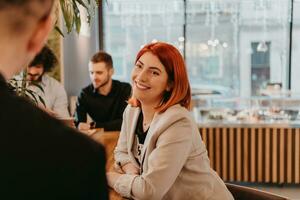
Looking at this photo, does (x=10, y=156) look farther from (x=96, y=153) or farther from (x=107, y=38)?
(x=107, y=38)

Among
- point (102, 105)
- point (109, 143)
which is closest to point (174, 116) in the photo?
point (109, 143)

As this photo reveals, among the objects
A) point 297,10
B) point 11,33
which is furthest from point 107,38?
point 11,33

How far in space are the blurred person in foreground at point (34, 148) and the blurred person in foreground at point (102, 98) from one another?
3008 mm

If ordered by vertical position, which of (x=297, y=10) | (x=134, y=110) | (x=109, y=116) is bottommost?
(x=109, y=116)

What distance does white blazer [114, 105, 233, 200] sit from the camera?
4.89ft

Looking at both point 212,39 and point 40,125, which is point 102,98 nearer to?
point 40,125

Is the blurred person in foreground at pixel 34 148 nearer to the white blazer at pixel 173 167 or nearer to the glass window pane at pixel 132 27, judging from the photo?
the white blazer at pixel 173 167

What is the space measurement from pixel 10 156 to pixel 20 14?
19cm

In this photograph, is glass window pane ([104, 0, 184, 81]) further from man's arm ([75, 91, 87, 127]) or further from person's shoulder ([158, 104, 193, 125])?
person's shoulder ([158, 104, 193, 125])

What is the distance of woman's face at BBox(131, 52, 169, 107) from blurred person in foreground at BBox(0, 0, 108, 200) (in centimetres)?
Result: 109

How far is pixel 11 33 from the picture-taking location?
59 centimetres

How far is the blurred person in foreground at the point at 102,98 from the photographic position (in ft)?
12.0

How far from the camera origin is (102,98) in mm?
3689

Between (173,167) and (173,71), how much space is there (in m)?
0.40
